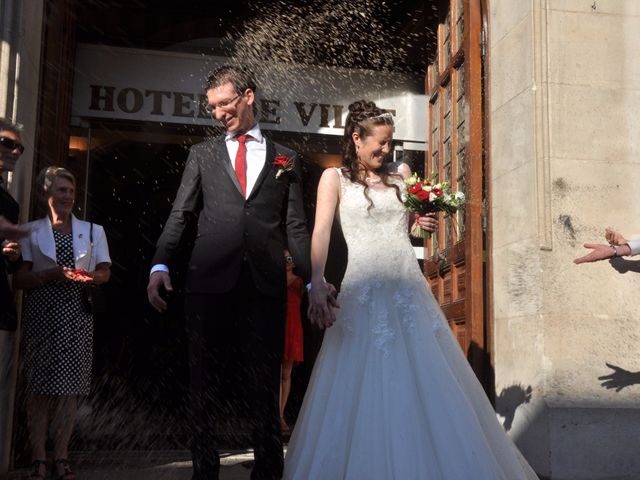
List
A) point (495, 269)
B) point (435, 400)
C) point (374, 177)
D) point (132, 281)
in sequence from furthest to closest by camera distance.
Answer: point (132, 281) < point (495, 269) < point (374, 177) < point (435, 400)

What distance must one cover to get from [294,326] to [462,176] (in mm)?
2414

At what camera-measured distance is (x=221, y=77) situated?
13.6 ft

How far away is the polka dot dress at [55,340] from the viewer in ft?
17.4

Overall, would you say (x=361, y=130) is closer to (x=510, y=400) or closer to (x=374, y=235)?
(x=374, y=235)

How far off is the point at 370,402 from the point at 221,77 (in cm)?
176

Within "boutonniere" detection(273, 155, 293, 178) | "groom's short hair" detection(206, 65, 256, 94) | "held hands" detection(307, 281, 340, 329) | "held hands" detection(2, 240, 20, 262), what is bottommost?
"held hands" detection(307, 281, 340, 329)

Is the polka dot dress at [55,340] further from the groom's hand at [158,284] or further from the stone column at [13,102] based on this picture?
the groom's hand at [158,284]

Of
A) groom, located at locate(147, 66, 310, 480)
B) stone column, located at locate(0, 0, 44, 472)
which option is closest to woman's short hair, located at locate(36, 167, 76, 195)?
stone column, located at locate(0, 0, 44, 472)

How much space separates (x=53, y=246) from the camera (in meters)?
5.46

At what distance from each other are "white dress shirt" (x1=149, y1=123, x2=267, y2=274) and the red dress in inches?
163

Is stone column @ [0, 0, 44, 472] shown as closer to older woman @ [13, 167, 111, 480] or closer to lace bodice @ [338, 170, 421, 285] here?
older woman @ [13, 167, 111, 480]

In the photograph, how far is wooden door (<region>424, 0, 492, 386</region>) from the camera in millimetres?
6684

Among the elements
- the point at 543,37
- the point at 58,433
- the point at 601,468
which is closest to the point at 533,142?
the point at 543,37

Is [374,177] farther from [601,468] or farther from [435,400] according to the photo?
[601,468]
